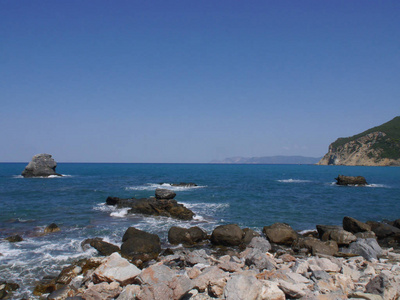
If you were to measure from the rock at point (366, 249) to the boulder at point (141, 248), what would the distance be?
11170 millimetres

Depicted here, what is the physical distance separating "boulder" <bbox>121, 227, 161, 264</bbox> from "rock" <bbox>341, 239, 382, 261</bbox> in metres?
11.2

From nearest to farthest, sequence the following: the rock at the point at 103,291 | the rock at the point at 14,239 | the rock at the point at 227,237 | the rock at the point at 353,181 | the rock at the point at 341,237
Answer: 1. the rock at the point at 103,291
2. the rock at the point at 341,237
3. the rock at the point at 227,237
4. the rock at the point at 14,239
5. the rock at the point at 353,181

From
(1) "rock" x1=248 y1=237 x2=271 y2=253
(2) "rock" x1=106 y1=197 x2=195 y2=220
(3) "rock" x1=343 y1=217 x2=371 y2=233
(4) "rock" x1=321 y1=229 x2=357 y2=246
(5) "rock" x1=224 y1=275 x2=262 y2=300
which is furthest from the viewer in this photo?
(2) "rock" x1=106 y1=197 x2=195 y2=220

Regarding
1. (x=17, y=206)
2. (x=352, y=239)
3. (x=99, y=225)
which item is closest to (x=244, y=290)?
(x=352, y=239)

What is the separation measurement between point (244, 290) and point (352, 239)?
1215cm

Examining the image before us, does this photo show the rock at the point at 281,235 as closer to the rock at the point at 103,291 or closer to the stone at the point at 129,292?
the stone at the point at 129,292

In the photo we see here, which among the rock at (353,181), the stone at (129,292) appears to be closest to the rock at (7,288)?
the stone at (129,292)

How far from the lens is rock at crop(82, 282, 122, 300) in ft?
Answer: 33.0

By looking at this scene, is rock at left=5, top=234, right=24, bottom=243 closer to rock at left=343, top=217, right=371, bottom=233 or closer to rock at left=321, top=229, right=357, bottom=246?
rock at left=321, top=229, right=357, bottom=246

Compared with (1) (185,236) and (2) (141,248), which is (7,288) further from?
(1) (185,236)

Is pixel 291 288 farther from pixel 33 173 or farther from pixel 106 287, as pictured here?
pixel 33 173

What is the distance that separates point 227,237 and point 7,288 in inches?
467

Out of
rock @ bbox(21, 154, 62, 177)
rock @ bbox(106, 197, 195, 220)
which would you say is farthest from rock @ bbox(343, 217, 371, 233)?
rock @ bbox(21, 154, 62, 177)

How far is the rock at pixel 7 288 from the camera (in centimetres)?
1167
